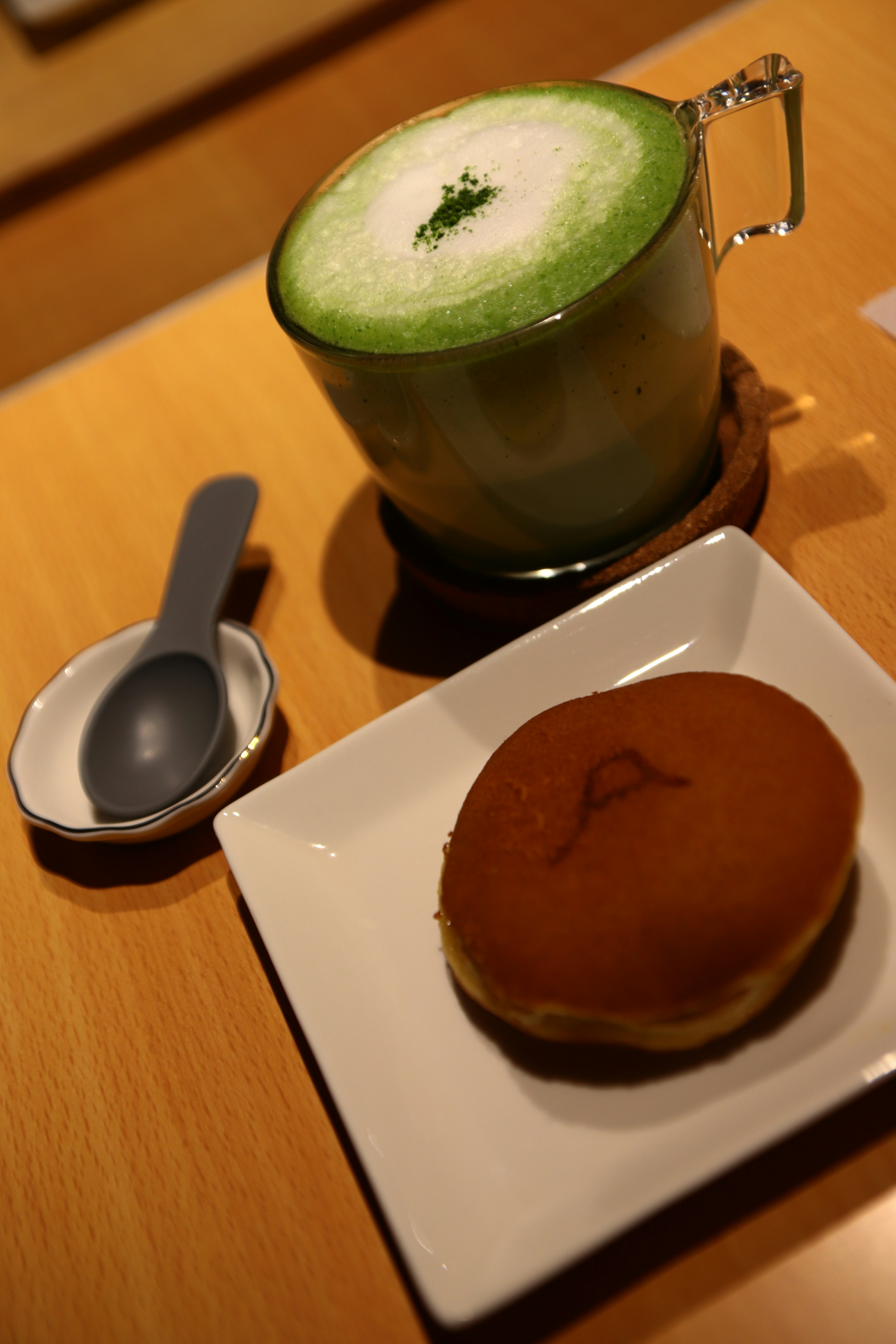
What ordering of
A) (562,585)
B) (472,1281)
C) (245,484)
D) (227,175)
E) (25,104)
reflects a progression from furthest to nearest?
(227,175)
(25,104)
(245,484)
(562,585)
(472,1281)

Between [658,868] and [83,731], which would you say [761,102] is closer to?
[658,868]

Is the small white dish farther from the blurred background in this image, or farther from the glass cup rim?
the blurred background

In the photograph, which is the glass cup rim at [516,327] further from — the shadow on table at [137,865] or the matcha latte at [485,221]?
the shadow on table at [137,865]

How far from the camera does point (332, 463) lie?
93cm

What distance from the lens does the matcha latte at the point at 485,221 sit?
555 mm

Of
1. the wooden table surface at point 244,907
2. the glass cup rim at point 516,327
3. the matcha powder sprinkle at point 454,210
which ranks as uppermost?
the matcha powder sprinkle at point 454,210

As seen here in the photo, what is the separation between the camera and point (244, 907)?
2.21 ft

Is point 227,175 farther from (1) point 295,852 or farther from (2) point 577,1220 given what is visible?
(2) point 577,1220

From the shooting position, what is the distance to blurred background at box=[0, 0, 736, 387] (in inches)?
82.4

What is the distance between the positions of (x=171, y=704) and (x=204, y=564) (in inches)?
5.4

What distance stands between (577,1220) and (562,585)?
0.40m

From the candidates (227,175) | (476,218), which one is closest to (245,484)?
(476,218)

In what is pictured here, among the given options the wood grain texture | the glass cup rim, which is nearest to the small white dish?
the glass cup rim

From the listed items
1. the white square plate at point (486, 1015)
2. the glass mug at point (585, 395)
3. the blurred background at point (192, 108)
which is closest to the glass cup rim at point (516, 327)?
the glass mug at point (585, 395)
